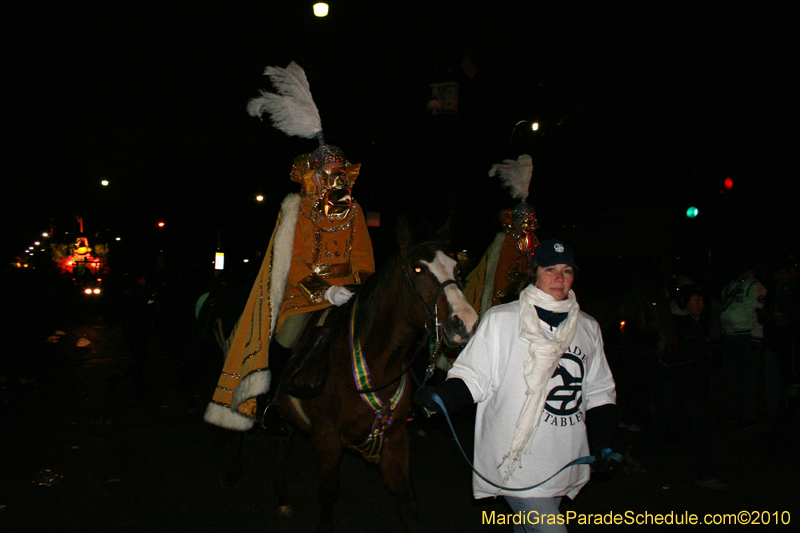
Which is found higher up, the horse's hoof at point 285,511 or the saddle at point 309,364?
the saddle at point 309,364

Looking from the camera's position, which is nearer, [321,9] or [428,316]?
[428,316]

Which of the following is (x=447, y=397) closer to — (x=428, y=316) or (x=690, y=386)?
(x=428, y=316)

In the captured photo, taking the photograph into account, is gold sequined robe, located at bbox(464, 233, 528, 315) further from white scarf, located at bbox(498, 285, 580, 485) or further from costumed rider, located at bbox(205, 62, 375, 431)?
white scarf, located at bbox(498, 285, 580, 485)

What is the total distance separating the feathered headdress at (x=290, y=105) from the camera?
18.6 feet

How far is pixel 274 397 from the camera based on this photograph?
5.20 metres

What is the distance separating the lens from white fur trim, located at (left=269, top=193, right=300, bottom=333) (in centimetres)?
526

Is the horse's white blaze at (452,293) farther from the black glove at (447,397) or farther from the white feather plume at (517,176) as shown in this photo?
the white feather plume at (517,176)

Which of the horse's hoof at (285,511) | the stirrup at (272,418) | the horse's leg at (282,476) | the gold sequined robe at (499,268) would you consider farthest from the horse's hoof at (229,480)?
the gold sequined robe at (499,268)

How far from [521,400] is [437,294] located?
957 mm

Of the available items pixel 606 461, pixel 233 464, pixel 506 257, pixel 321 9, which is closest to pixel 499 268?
pixel 506 257

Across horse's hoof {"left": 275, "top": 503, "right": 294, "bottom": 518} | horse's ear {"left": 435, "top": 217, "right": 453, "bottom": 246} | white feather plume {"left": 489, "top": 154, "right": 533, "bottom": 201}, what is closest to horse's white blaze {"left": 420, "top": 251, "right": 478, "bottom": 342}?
horse's ear {"left": 435, "top": 217, "right": 453, "bottom": 246}

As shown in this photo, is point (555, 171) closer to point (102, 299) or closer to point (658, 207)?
point (658, 207)

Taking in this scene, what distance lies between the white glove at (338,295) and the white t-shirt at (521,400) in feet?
6.36

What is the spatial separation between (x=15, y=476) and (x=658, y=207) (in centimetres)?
2170
